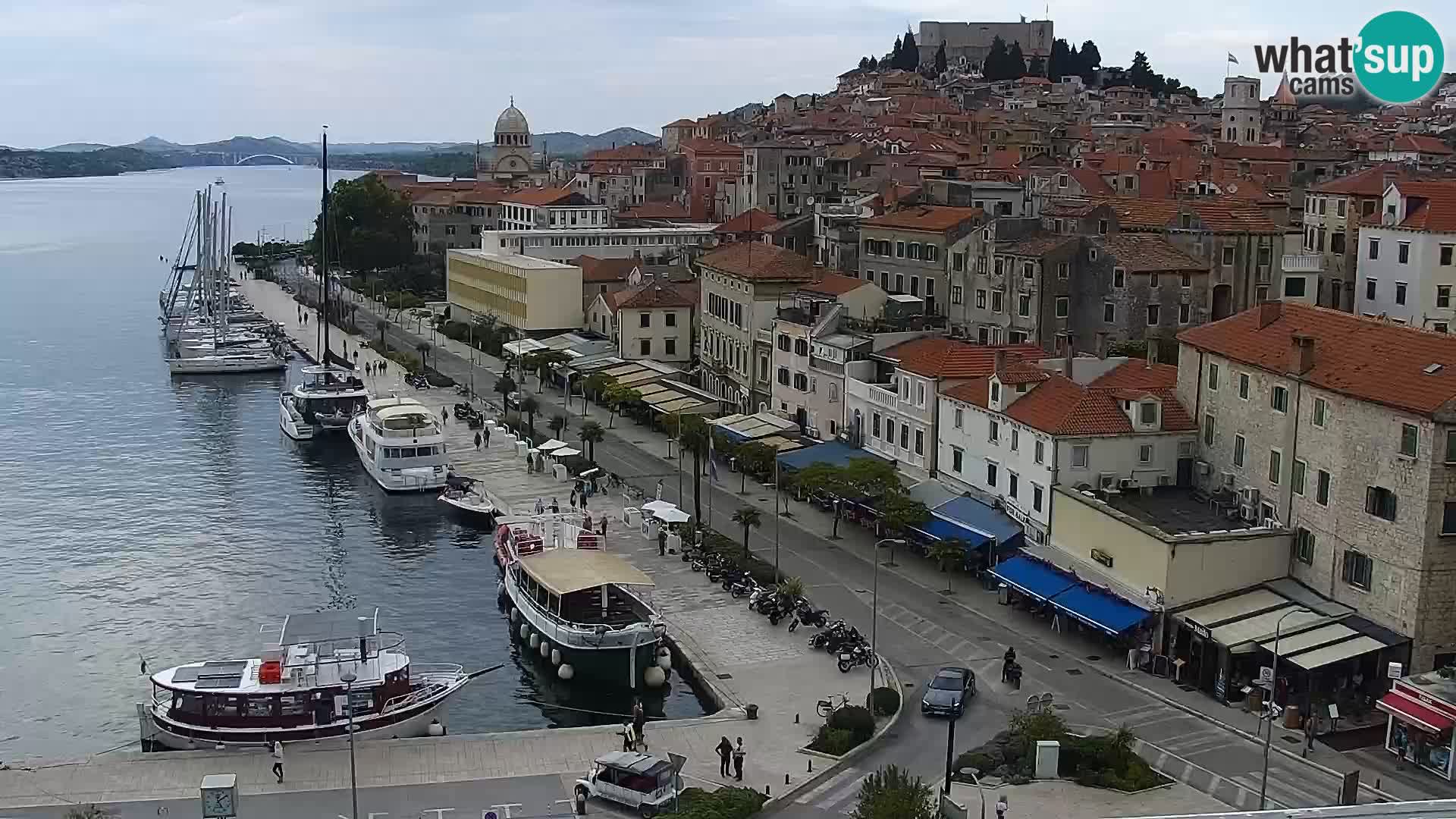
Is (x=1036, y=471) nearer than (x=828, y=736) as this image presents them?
No

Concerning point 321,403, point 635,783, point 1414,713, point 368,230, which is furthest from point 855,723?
point 368,230

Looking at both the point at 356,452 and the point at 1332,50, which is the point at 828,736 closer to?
the point at 356,452

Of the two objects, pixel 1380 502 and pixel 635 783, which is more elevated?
pixel 1380 502

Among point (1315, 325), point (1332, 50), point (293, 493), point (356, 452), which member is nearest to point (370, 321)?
point (356, 452)

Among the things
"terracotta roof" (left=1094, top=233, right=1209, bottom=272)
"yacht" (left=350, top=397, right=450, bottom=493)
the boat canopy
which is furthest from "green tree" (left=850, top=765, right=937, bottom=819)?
"yacht" (left=350, top=397, right=450, bottom=493)

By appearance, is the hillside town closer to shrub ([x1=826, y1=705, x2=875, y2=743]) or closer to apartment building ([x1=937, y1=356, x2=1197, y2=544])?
apartment building ([x1=937, y1=356, x2=1197, y2=544])

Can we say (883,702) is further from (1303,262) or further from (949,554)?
(1303,262)
